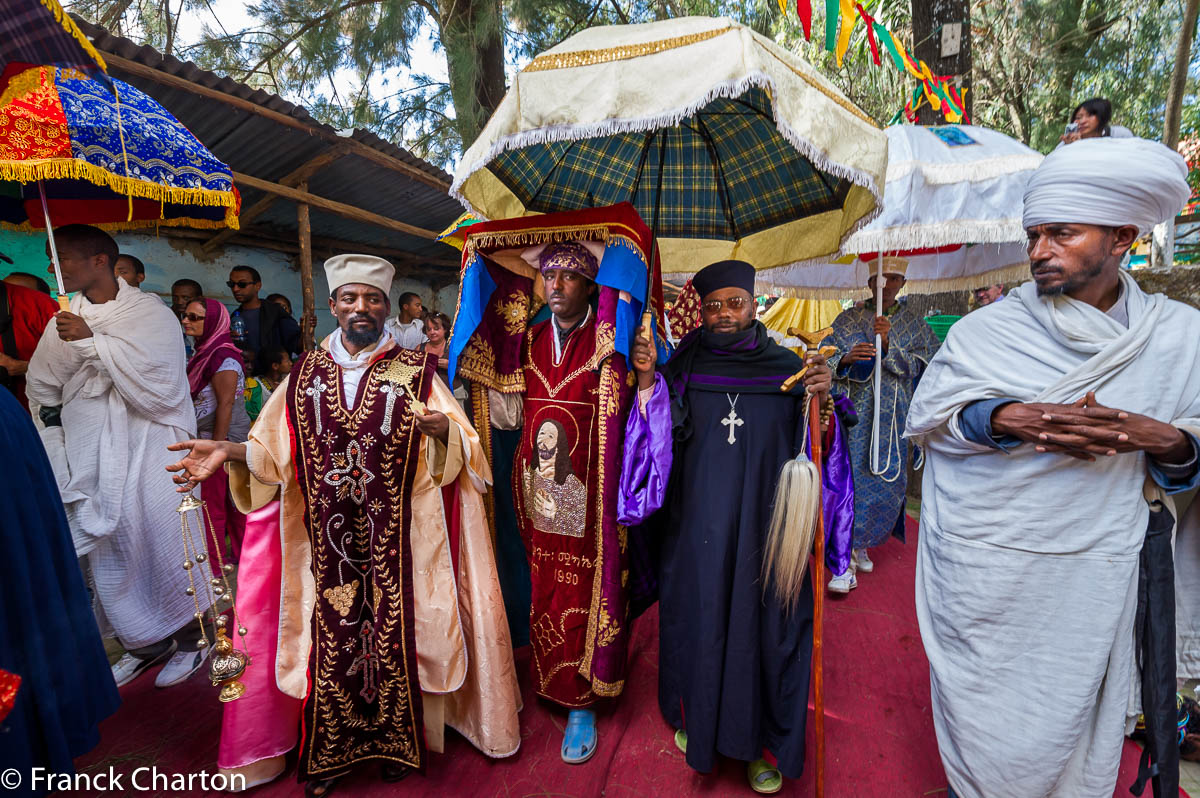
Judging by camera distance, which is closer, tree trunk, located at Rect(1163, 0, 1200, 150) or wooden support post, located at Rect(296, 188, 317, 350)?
wooden support post, located at Rect(296, 188, 317, 350)

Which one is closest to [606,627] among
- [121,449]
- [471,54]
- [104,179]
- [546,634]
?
[546,634]

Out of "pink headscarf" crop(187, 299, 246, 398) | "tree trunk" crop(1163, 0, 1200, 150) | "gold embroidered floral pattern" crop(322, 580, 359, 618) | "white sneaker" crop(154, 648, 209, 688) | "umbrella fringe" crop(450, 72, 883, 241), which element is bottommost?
"white sneaker" crop(154, 648, 209, 688)

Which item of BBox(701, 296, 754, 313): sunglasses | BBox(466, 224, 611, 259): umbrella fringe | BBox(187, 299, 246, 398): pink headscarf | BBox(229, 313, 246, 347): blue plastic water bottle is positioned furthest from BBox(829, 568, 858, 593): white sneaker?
BBox(229, 313, 246, 347): blue plastic water bottle

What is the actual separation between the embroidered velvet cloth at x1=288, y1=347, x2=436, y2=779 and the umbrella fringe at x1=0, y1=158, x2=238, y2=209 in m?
1.26

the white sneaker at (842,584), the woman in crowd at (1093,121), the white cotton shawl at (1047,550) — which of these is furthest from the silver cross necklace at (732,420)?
the woman in crowd at (1093,121)

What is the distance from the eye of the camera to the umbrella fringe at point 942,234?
10.1 feet

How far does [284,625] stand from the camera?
241 cm

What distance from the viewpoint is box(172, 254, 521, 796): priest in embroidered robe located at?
2.37 metres

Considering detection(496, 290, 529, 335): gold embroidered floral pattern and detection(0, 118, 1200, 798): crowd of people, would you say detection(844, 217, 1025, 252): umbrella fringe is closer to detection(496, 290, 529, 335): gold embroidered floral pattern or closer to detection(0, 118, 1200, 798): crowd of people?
detection(0, 118, 1200, 798): crowd of people

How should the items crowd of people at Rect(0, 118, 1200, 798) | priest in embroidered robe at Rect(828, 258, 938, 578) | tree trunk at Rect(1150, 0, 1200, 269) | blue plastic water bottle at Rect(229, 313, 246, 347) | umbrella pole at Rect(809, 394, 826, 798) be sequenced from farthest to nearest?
1. tree trunk at Rect(1150, 0, 1200, 269)
2. blue plastic water bottle at Rect(229, 313, 246, 347)
3. priest in embroidered robe at Rect(828, 258, 938, 578)
4. umbrella pole at Rect(809, 394, 826, 798)
5. crowd of people at Rect(0, 118, 1200, 798)

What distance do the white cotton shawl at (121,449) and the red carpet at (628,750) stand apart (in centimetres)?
55

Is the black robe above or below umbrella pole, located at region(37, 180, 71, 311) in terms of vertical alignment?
below

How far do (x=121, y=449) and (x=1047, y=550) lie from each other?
433 centimetres

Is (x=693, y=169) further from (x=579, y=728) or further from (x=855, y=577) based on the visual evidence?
(x=855, y=577)
